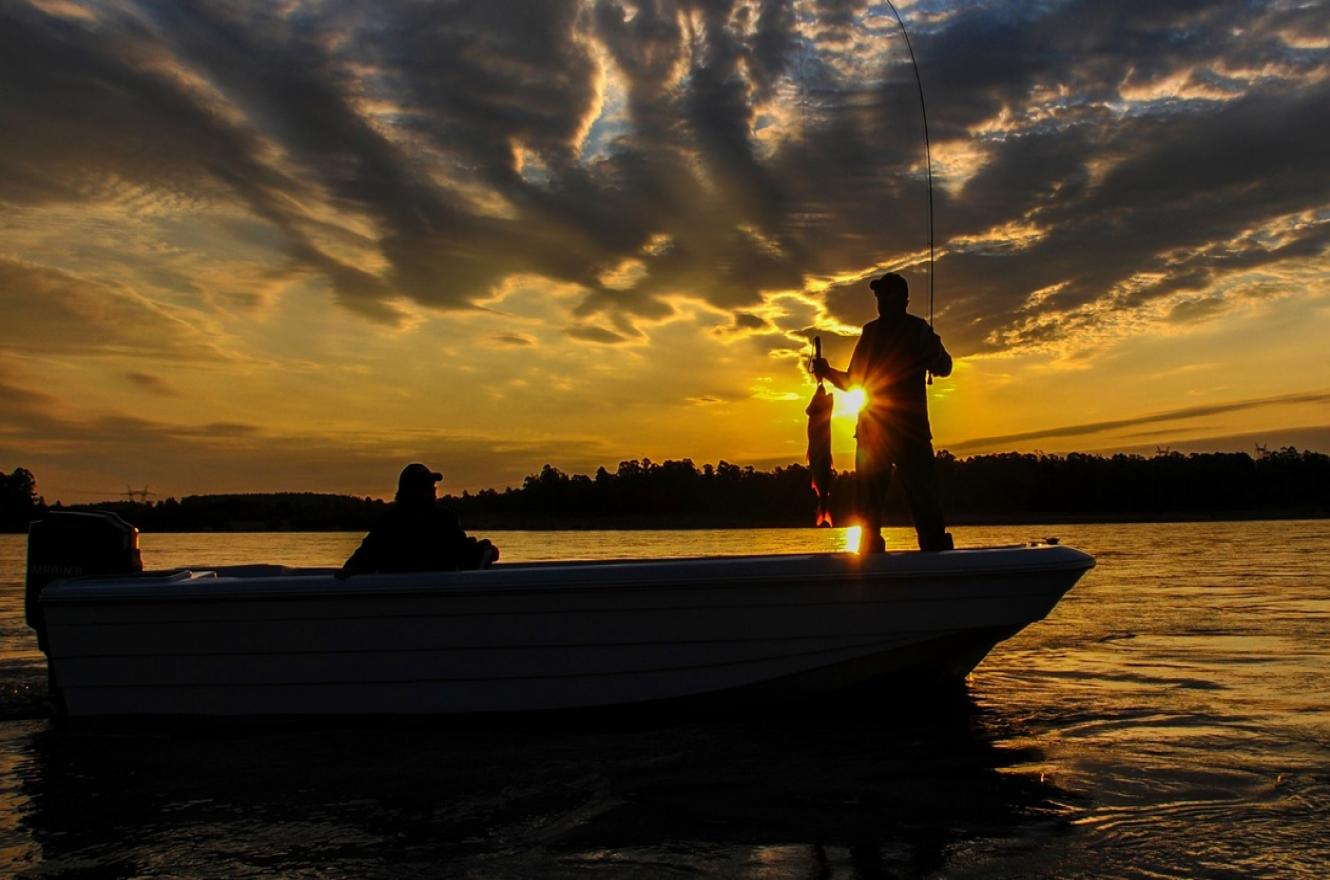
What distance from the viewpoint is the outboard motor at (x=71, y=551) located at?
5941mm

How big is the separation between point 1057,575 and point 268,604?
4.60 meters

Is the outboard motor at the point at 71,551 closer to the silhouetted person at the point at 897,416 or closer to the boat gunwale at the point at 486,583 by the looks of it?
the boat gunwale at the point at 486,583

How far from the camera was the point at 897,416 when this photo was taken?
584 cm

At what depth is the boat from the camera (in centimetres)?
543

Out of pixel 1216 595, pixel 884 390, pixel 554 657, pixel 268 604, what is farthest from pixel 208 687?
pixel 1216 595

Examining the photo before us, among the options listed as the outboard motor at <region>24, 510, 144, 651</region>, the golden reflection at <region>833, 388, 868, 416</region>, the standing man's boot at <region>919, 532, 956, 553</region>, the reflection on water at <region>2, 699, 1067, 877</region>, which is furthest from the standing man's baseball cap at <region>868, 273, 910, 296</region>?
the outboard motor at <region>24, 510, 144, 651</region>

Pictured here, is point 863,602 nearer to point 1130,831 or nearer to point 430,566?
point 1130,831

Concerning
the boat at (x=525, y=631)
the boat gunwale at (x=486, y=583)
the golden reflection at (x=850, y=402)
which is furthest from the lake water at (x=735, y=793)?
the golden reflection at (x=850, y=402)

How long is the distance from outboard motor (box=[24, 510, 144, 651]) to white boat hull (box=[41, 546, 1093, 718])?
0.29 m

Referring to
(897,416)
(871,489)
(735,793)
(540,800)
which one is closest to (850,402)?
(897,416)

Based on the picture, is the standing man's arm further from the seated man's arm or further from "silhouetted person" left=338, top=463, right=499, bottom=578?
the seated man's arm

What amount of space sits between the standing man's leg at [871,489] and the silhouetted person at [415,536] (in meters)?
2.46

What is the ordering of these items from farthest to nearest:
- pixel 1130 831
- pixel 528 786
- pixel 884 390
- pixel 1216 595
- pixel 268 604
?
1. pixel 1216 595
2. pixel 884 390
3. pixel 268 604
4. pixel 528 786
5. pixel 1130 831

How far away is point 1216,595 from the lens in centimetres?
1363
